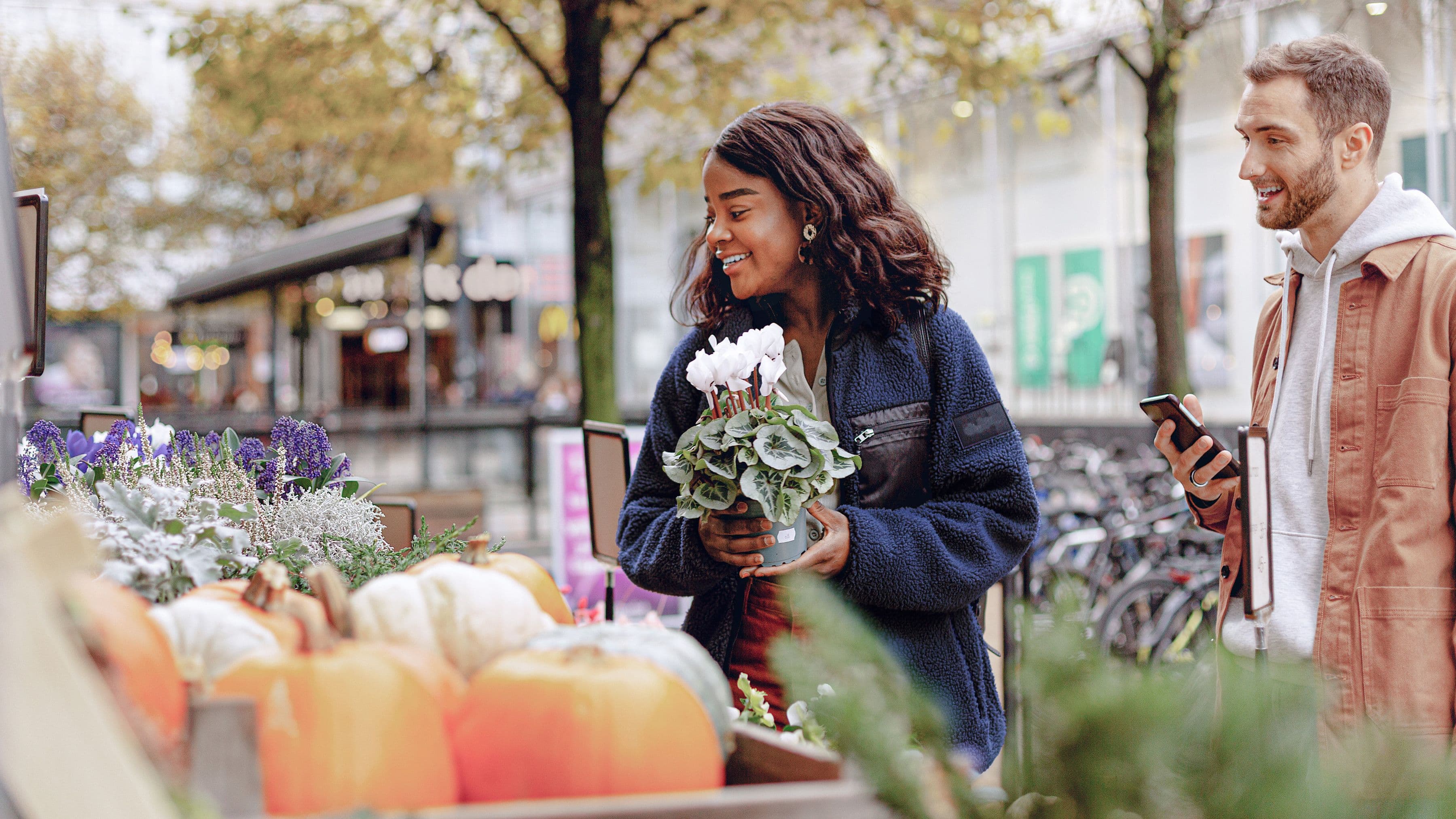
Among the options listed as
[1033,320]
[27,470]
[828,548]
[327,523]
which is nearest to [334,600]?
[327,523]

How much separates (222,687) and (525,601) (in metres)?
0.28

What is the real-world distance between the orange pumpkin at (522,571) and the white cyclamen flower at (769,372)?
507 mm

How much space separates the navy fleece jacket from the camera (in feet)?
5.99

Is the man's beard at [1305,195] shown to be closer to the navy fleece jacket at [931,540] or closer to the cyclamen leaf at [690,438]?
the navy fleece jacket at [931,540]

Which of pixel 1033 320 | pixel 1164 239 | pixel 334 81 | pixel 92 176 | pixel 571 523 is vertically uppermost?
pixel 92 176

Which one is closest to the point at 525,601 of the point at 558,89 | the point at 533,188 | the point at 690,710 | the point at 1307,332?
A: the point at 690,710

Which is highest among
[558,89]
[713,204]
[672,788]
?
[558,89]

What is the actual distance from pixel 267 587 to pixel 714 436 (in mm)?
718

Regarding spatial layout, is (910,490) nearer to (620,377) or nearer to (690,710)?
(690,710)

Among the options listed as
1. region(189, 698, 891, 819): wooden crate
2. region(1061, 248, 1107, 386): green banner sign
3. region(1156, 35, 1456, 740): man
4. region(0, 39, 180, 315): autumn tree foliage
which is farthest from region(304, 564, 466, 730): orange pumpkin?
region(0, 39, 180, 315): autumn tree foliage

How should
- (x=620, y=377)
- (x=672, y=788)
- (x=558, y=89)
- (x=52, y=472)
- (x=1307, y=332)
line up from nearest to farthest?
1. (x=672, y=788)
2. (x=52, y=472)
3. (x=1307, y=332)
4. (x=558, y=89)
5. (x=620, y=377)

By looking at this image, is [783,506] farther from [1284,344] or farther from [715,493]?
[1284,344]

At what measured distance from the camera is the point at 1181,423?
7.04 ft

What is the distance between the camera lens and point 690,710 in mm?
924
